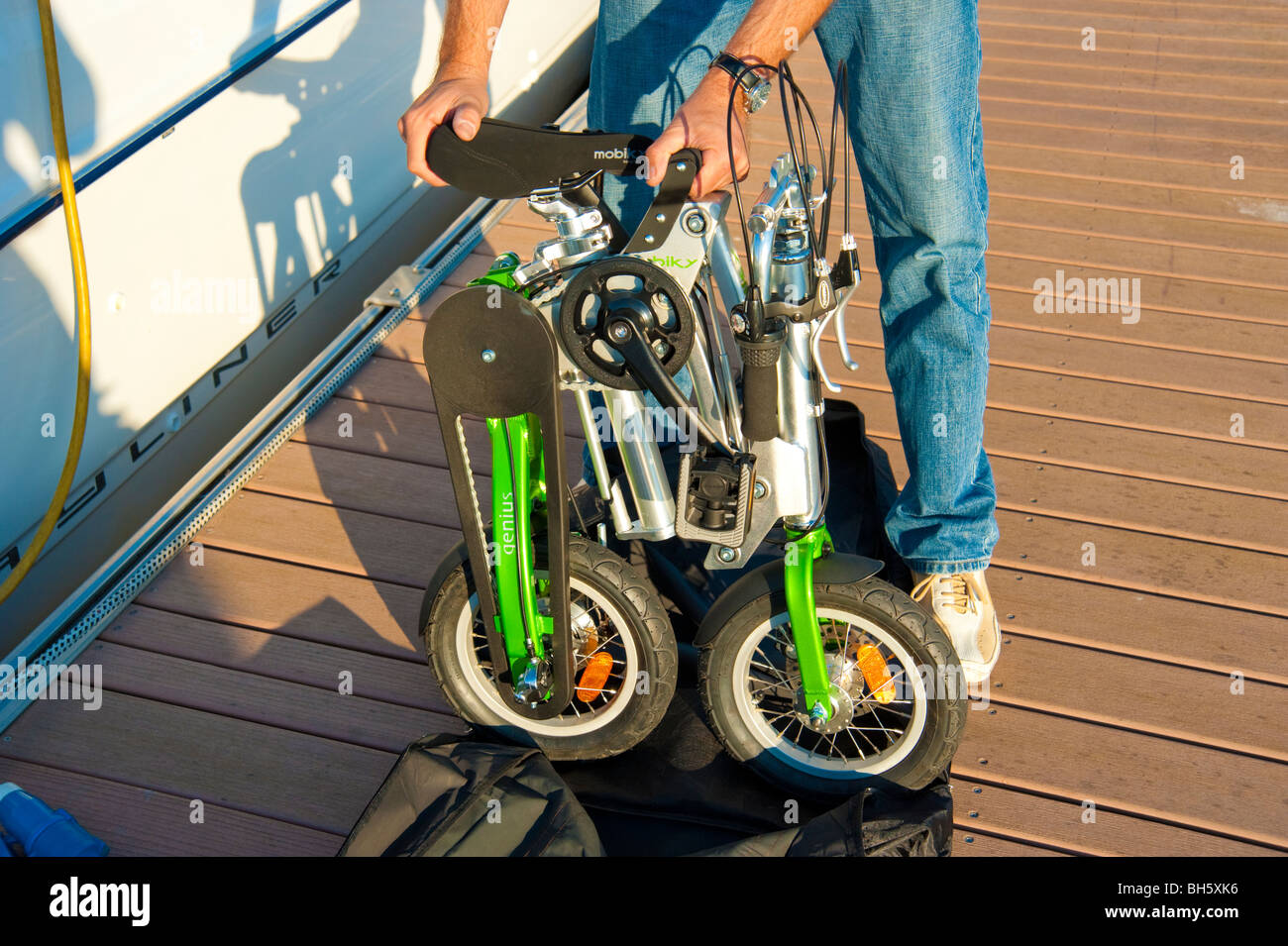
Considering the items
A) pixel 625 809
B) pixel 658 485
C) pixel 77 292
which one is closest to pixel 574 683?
pixel 625 809

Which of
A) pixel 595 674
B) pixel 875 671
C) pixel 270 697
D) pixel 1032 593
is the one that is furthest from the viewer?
pixel 1032 593

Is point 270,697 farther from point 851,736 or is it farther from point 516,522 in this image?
point 851,736

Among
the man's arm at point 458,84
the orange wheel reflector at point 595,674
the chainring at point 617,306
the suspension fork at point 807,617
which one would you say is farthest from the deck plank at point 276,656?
the man's arm at point 458,84

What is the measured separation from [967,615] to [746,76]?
41.7 inches

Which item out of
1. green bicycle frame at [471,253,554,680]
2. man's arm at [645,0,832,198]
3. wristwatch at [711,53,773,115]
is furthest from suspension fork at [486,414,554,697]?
wristwatch at [711,53,773,115]

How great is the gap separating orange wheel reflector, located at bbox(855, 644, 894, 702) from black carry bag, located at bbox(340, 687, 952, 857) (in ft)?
0.48

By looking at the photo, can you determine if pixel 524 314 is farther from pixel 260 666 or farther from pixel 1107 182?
pixel 1107 182

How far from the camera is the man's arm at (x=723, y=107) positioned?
1310 mm

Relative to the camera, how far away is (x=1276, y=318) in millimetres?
2871

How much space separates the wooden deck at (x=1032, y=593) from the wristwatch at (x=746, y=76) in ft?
3.96

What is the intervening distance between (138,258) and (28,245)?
1.14 feet

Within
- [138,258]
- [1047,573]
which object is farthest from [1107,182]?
[138,258]

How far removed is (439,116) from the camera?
138 cm
